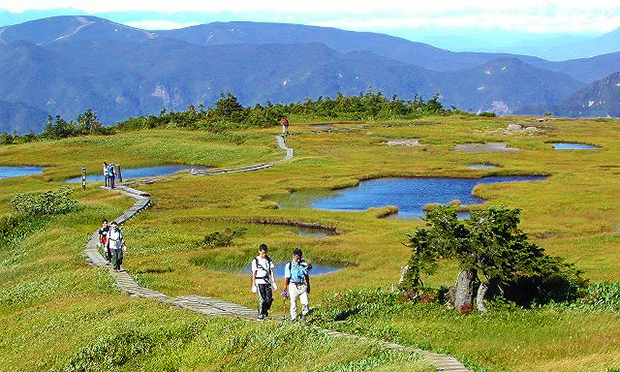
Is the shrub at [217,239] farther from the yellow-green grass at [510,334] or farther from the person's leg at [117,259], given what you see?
the yellow-green grass at [510,334]

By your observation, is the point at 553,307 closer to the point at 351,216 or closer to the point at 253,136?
the point at 351,216

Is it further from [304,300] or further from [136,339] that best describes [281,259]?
[304,300]

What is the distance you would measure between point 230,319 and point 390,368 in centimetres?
986

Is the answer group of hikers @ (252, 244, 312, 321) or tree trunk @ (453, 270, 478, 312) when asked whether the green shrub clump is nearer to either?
group of hikers @ (252, 244, 312, 321)

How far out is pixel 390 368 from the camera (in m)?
21.8

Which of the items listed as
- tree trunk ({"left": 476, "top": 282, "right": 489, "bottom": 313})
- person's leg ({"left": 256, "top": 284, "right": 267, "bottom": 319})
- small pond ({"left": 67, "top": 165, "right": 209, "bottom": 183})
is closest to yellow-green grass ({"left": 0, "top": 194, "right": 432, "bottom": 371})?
person's leg ({"left": 256, "top": 284, "right": 267, "bottom": 319})

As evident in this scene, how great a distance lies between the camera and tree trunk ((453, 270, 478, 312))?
95.4ft

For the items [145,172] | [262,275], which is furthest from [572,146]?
[262,275]

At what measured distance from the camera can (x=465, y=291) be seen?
2922cm

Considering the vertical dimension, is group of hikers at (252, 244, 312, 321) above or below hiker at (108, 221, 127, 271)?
above

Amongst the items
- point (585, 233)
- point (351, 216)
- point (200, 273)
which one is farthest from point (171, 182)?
point (585, 233)

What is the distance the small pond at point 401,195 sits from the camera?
2889 inches

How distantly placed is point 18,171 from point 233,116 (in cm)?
6330

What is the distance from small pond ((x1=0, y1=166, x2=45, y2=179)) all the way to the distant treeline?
117 feet
